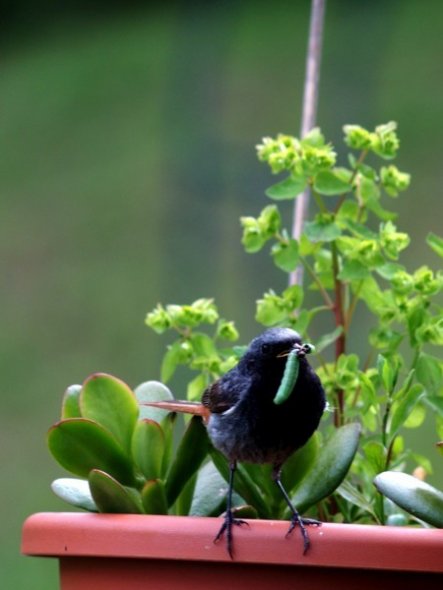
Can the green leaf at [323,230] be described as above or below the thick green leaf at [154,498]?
above

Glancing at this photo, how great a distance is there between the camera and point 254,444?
51.2 inches

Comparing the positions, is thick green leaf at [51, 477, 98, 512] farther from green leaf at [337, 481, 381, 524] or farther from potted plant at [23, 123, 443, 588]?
green leaf at [337, 481, 381, 524]

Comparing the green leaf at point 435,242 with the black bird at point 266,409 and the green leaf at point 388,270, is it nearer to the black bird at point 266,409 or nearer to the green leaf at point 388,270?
the green leaf at point 388,270

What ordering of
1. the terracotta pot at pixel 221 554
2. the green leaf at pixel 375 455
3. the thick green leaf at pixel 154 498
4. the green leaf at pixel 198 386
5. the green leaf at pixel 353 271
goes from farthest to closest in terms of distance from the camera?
the green leaf at pixel 198 386, the green leaf at pixel 353 271, the green leaf at pixel 375 455, the thick green leaf at pixel 154 498, the terracotta pot at pixel 221 554

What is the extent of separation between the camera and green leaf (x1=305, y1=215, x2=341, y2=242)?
→ 4.73ft

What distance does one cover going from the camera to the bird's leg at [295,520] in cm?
108

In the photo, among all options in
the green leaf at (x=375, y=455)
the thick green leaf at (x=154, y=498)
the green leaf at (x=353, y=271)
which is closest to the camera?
the thick green leaf at (x=154, y=498)

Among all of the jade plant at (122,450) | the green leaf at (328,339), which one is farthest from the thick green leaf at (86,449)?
the green leaf at (328,339)

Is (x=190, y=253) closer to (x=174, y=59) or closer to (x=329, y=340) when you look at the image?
(x=174, y=59)

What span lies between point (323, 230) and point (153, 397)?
335 millimetres

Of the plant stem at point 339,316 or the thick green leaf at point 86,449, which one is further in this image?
the plant stem at point 339,316

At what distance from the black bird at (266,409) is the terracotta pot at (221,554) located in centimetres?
13

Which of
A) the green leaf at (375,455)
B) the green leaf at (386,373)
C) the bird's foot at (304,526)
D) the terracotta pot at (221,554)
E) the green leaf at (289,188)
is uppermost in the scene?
the green leaf at (289,188)

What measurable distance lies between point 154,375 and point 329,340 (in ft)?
3.77
